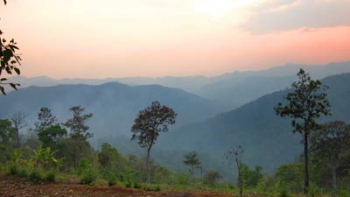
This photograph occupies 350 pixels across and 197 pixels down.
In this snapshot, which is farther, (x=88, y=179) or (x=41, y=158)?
(x=41, y=158)

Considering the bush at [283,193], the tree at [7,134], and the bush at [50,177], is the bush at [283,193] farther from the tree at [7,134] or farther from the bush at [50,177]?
the tree at [7,134]

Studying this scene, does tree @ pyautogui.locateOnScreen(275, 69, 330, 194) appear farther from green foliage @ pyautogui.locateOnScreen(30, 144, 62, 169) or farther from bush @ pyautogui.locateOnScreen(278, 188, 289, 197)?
green foliage @ pyautogui.locateOnScreen(30, 144, 62, 169)

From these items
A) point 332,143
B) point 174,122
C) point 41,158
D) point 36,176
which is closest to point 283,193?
point 36,176

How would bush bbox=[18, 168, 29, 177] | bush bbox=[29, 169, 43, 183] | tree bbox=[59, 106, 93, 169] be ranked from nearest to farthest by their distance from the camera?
bush bbox=[29, 169, 43, 183]
bush bbox=[18, 168, 29, 177]
tree bbox=[59, 106, 93, 169]

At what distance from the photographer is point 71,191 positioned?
7102 mm

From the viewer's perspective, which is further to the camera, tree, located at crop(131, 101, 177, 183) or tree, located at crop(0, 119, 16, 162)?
tree, located at crop(0, 119, 16, 162)

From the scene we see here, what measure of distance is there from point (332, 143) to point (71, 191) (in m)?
35.5

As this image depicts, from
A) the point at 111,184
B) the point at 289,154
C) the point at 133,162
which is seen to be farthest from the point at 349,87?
the point at 111,184

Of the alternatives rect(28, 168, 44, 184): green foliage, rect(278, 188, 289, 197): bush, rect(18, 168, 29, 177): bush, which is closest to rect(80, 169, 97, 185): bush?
rect(28, 168, 44, 184): green foliage

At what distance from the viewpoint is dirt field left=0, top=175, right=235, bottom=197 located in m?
6.88

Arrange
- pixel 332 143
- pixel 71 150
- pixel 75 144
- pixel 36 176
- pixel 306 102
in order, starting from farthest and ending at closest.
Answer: pixel 332 143
pixel 75 144
pixel 71 150
pixel 306 102
pixel 36 176

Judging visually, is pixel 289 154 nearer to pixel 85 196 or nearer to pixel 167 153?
pixel 167 153

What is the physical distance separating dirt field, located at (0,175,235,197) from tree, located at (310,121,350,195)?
32.3 m

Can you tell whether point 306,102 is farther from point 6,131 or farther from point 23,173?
point 6,131
